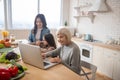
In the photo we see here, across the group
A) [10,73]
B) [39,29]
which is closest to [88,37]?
[39,29]

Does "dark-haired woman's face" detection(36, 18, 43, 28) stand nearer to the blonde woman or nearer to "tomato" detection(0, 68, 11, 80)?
the blonde woman

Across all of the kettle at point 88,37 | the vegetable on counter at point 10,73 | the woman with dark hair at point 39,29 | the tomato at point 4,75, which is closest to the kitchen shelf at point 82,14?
the kettle at point 88,37

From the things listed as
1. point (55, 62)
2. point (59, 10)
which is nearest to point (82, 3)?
point (59, 10)

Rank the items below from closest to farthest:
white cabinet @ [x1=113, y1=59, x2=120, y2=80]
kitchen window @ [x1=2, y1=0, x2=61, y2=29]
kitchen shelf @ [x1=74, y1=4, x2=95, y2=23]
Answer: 1. white cabinet @ [x1=113, y1=59, x2=120, y2=80]
2. kitchen shelf @ [x1=74, y1=4, x2=95, y2=23]
3. kitchen window @ [x1=2, y1=0, x2=61, y2=29]

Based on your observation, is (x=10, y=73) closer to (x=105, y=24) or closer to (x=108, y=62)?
(x=108, y=62)

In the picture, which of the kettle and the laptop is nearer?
the laptop

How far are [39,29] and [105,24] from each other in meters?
1.76

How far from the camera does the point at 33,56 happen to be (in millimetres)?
1502

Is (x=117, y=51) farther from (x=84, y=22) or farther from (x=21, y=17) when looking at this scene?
(x=21, y=17)

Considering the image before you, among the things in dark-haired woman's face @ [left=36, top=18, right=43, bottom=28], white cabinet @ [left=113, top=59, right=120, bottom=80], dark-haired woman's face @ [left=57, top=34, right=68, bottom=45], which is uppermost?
dark-haired woman's face @ [left=36, top=18, right=43, bottom=28]

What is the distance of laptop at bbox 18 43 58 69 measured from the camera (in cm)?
144

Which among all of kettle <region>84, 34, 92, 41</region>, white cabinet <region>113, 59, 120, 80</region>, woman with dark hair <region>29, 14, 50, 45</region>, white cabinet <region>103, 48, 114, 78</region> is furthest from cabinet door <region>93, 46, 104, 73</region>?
woman with dark hair <region>29, 14, 50, 45</region>

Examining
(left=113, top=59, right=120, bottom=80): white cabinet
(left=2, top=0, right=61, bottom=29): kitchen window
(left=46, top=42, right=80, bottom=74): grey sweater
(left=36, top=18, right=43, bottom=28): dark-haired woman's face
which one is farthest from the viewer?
(left=2, top=0, right=61, bottom=29): kitchen window

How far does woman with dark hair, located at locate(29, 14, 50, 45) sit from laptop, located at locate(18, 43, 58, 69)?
1.17 meters
